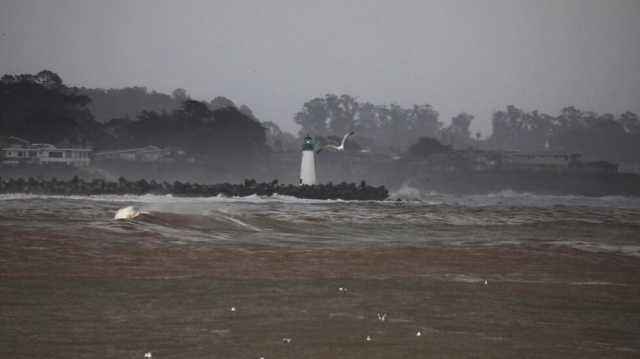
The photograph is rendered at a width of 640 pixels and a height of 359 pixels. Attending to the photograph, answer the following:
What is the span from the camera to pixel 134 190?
53.0 meters

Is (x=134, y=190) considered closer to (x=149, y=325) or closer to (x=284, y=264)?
(x=284, y=264)

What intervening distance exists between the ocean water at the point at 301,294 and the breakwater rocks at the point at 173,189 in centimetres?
2590

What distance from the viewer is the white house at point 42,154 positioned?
9006cm

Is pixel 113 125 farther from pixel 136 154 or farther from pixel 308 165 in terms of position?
pixel 308 165

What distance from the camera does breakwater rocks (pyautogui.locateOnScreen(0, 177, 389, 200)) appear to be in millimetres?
50562

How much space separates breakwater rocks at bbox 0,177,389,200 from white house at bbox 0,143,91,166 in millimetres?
34998

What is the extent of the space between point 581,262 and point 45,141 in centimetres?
9309

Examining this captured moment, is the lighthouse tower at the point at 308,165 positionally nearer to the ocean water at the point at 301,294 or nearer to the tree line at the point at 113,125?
the ocean water at the point at 301,294

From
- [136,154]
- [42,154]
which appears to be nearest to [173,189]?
[42,154]

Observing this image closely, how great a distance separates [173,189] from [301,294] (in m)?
43.5

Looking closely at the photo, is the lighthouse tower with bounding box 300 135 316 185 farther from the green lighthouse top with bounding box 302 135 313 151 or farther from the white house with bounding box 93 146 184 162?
the white house with bounding box 93 146 184 162

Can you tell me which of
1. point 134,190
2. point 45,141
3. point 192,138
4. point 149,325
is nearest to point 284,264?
point 149,325

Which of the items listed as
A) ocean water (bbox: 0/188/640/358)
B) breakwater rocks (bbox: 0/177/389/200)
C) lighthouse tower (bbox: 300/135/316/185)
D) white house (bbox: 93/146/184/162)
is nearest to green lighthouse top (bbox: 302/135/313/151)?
lighthouse tower (bbox: 300/135/316/185)

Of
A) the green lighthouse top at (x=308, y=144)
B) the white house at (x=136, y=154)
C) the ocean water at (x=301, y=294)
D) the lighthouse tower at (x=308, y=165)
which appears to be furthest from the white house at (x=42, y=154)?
the ocean water at (x=301, y=294)
